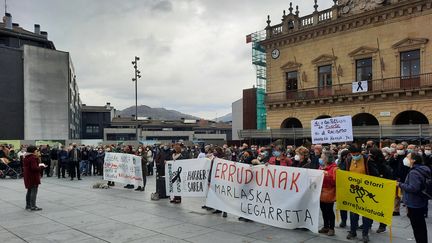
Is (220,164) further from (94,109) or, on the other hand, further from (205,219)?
(94,109)

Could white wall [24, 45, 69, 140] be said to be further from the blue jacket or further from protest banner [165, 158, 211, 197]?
the blue jacket

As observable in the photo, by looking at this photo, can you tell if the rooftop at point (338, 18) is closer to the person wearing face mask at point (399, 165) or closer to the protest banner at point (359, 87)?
the protest banner at point (359, 87)

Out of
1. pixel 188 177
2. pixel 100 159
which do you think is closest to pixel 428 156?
pixel 188 177

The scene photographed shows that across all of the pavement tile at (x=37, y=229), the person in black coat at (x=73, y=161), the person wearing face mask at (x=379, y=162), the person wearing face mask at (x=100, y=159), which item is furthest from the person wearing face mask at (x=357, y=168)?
the person wearing face mask at (x=100, y=159)

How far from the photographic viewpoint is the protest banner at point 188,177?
9828mm

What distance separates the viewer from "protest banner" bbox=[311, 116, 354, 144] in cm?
Result: 1619

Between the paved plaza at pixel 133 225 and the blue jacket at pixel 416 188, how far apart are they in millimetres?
1387

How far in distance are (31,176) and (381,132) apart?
23.1 metres

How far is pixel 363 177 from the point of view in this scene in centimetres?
679

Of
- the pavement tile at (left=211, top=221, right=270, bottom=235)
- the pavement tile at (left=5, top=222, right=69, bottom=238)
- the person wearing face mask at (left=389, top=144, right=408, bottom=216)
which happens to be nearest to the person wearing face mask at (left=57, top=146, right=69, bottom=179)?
the pavement tile at (left=5, top=222, right=69, bottom=238)

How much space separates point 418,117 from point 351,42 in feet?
26.9

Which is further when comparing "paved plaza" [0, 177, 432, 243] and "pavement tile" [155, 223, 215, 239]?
"pavement tile" [155, 223, 215, 239]

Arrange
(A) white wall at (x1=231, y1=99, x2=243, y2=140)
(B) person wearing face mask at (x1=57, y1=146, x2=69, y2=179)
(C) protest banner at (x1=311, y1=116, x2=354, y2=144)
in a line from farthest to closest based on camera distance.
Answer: (A) white wall at (x1=231, y1=99, x2=243, y2=140) → (B) person wearing face mask at (x1=57, y1=146, x2=69, y2=179) → (C) protest banner at (x1=311, y1=116, x2=354, y2=144)

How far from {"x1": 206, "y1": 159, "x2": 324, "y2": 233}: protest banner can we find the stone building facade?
23.1m
